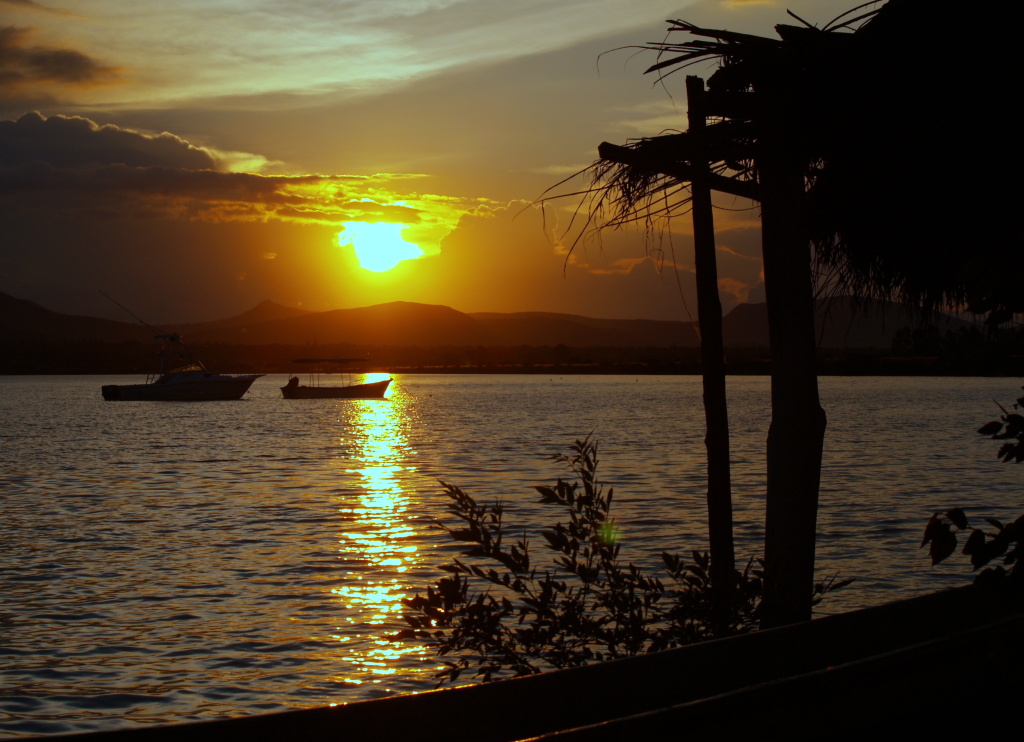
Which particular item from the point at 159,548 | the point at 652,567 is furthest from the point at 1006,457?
the point at 159,548

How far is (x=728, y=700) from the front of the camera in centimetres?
379

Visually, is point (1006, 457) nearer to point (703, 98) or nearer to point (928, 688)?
point (928, 688)

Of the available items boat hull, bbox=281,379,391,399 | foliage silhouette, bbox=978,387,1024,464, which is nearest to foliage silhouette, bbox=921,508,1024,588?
foliage silhouette, bbox=978,387,1024,464

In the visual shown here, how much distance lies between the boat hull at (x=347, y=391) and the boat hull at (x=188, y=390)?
9.47 m

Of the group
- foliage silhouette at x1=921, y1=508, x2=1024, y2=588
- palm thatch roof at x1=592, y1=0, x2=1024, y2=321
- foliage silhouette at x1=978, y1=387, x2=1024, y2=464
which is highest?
palm thatch roof at x1=592, y1=0, x2=1024, y2=321

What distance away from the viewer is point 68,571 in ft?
52.4

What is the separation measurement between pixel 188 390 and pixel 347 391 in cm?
1604

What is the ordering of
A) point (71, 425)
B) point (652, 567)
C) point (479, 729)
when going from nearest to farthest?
point (479, 729)
point (652, 567)
point (71, 425)

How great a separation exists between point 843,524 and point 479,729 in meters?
16.8

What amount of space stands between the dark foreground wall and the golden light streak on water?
3.23 meters

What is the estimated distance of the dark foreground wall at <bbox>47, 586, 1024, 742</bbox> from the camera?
379 centimetres

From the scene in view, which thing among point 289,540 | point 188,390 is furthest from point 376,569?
point 188,390

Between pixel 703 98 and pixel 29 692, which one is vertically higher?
pixel 703 98

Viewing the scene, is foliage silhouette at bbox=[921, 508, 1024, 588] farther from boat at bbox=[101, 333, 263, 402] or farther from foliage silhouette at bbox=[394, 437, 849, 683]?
boat at bbox=[101, 333, 263, 402]
